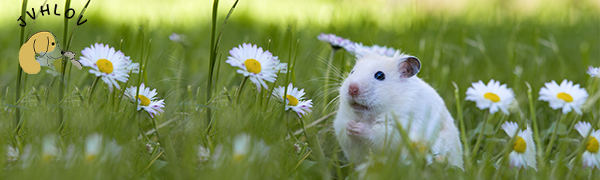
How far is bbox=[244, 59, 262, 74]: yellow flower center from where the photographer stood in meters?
1.54

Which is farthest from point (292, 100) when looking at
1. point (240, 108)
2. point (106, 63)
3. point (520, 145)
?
point (520, 145)

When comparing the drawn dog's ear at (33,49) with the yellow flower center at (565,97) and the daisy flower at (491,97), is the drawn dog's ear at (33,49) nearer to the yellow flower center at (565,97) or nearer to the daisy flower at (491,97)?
the daisy flower at (491,97)

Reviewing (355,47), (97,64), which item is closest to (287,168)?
(97,64)

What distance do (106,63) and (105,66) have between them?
1 cm

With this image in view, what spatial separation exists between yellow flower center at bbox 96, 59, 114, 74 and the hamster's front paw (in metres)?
0.89

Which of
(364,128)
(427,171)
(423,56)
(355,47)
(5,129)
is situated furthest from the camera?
(423,56)

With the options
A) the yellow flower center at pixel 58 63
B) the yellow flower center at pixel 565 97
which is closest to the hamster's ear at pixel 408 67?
the yellow flower center at pixel 565 97

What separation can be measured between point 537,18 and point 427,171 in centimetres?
452

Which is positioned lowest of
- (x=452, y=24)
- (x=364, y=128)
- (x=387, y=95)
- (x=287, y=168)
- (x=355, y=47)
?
(x=287, y=168)

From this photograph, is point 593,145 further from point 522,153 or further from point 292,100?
point 292,100

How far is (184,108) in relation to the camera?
6.20 ft

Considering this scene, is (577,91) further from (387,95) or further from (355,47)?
(355,47)

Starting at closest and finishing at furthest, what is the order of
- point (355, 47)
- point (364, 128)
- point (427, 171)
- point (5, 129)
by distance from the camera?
1. point (5, 129)
2. point (427, 171)
3. point (364, 128)
4. point (355, 47)

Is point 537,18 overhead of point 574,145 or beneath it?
overhead
